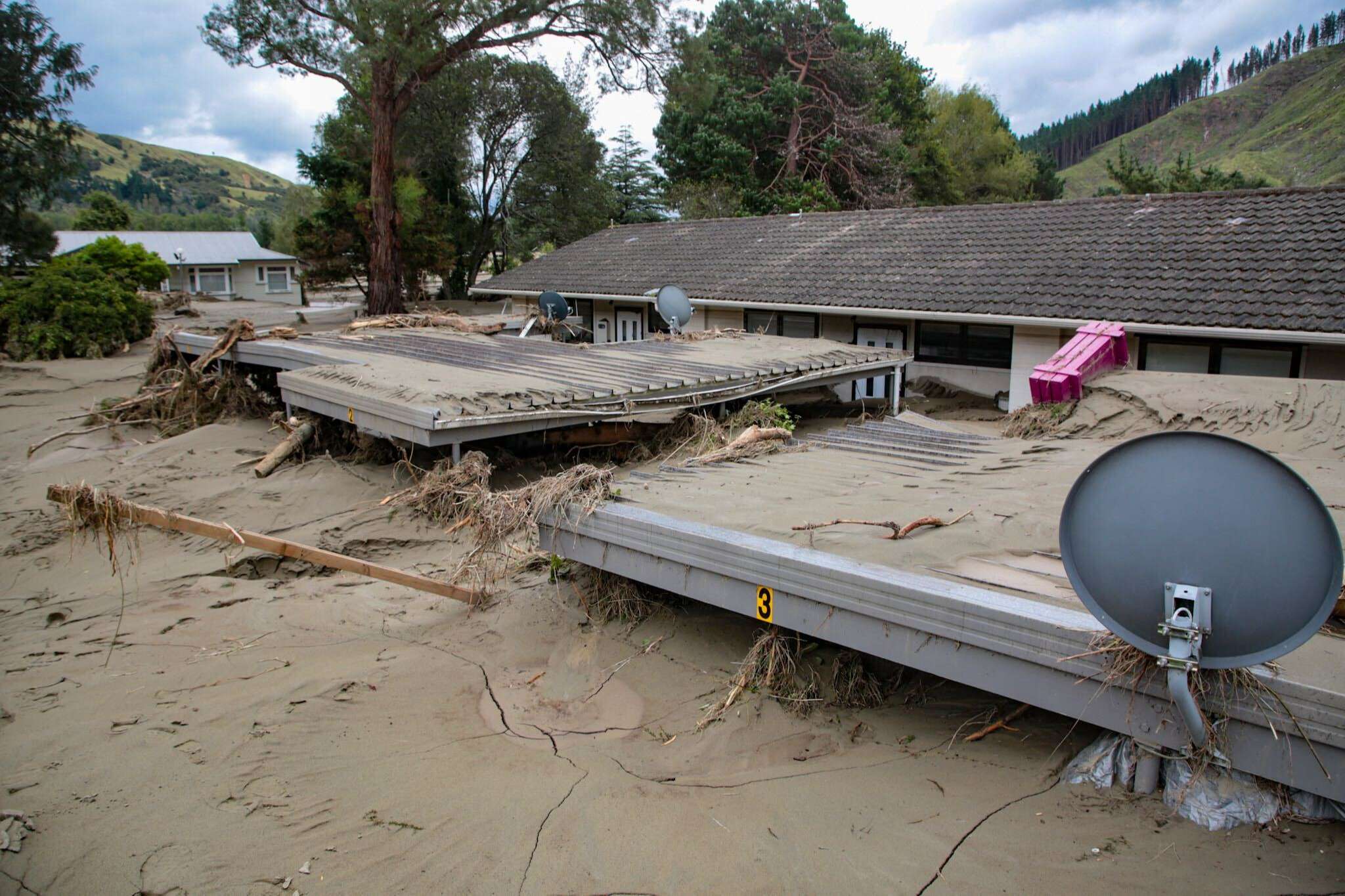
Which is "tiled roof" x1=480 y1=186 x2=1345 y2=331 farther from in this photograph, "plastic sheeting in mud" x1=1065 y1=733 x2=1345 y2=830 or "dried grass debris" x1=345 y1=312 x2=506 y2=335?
"plastic sheeting in mud" x1=1065 y1=733 x2=1345 y2=830

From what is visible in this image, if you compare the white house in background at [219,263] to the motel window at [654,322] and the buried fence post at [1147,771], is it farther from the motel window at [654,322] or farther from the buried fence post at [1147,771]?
the buried fence post at [1147,771]

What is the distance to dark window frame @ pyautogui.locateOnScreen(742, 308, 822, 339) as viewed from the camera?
708 inches

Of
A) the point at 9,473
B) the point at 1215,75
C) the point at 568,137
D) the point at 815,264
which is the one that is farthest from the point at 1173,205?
the point at 1215,75

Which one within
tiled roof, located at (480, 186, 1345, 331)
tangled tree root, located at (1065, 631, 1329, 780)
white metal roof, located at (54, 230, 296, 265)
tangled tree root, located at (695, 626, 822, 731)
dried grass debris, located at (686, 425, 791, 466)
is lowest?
tangled tree root, located at (695, 626, 822, 731)

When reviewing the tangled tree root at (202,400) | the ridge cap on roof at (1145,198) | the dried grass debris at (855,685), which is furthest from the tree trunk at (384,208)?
the dried grass debris at (855,685)

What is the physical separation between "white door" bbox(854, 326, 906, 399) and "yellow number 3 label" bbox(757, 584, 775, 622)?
37.8 feet

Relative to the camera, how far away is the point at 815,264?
62.0ft

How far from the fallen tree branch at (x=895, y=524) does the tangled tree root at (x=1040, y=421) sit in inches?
103

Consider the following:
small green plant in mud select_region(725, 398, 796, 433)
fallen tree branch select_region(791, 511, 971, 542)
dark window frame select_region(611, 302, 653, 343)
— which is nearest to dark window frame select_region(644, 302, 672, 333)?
dark window frame select_region(611, 302, 653, 343)

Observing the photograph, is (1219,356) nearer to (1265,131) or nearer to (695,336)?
(695,336)

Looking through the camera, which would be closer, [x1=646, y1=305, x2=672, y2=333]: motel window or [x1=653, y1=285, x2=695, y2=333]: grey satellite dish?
[x1=653, y1=285, x2=695, y2=333]: grey satellite dish

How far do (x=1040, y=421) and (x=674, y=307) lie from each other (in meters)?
10.3

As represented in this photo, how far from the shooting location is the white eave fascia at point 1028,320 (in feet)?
37.7

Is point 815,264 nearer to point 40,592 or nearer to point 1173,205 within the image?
point 1173,205
